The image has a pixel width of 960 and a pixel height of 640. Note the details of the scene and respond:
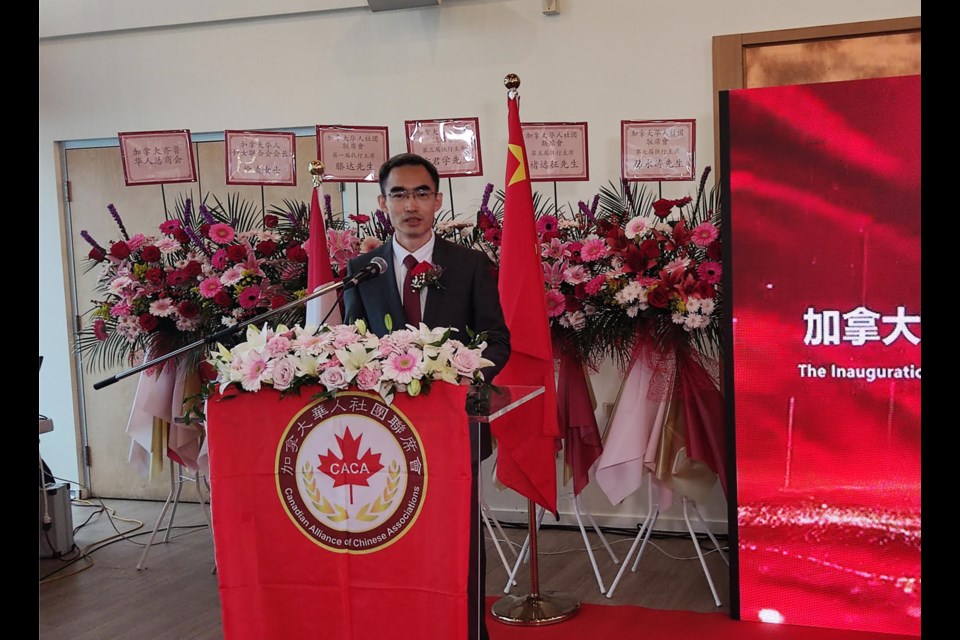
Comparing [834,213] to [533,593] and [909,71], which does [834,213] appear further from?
[533,593]

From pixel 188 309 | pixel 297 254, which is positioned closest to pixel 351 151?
pixel 297 254

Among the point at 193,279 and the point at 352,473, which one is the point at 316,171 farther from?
the point at 352,473

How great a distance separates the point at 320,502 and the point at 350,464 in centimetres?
12

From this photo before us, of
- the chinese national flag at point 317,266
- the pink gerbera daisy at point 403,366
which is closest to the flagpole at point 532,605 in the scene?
the chinese national flag at point 317,266

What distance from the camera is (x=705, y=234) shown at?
355cm

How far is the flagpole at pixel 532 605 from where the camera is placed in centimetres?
341

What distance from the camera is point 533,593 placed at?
11.5 ft

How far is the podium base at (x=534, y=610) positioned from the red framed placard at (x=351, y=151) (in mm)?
1928

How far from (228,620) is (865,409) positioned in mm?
2150

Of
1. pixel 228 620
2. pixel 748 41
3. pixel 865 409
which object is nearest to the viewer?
pixel 228 620

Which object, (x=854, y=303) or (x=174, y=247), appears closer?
(x=854, y=303)
